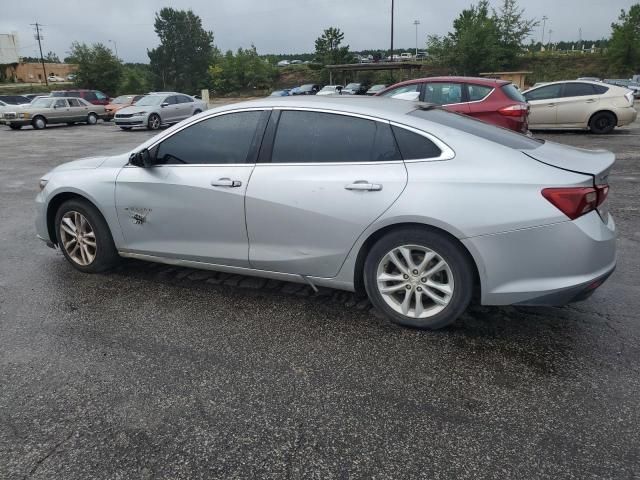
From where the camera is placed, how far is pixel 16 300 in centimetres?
423

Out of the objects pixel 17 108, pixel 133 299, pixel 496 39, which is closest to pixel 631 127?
pixel 133 299

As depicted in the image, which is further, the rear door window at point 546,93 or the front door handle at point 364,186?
the rear door window at point 546,93

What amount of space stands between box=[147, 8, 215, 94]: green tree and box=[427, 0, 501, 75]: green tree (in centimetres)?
4768

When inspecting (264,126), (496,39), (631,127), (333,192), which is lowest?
(631,127)

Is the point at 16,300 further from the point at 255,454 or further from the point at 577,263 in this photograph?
the point at 577,263

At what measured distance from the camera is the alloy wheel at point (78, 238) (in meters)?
4.64

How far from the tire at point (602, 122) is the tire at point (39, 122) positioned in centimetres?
2276

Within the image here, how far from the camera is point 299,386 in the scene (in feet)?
9.59

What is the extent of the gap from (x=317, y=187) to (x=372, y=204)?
0.42 m

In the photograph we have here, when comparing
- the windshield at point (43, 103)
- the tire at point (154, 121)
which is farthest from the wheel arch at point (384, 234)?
the windshield at point (43, 103)

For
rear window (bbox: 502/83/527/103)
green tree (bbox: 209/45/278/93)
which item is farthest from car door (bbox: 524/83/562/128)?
green tree (bbox: 209/45/278/93)

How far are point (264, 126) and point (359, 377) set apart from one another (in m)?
1.99

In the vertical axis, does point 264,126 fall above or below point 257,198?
above

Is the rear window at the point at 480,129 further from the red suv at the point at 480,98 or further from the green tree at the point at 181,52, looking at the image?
the green tree at the point at 181,52
